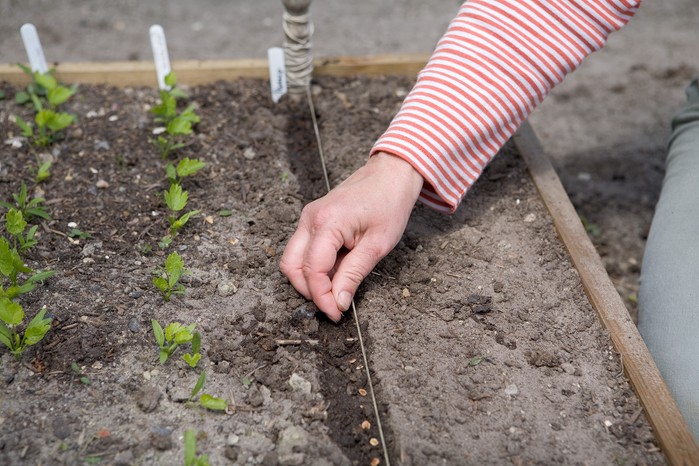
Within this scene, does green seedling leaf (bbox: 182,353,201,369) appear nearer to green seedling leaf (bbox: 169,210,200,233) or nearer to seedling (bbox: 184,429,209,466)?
seedling (bbox: 184,429,209,466)

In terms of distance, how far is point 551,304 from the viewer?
1.62 m

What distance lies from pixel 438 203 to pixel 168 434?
84 centimetres

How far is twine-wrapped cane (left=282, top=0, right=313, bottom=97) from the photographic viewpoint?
6.91 ft

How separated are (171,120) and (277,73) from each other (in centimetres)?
39

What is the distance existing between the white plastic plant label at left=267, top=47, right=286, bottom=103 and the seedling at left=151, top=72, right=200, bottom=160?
28 cm

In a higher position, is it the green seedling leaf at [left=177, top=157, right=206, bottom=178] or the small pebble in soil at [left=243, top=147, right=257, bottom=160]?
the green seedling leaf at [left=177, top=157, right=206, bottom=178]

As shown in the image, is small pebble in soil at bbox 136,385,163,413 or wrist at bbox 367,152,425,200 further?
wrist at bbox 367,152,425,200

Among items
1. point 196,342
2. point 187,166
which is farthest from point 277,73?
point 196,342

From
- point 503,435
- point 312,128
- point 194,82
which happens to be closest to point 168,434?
point 503,435

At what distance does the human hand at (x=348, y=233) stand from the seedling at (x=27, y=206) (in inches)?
27.1

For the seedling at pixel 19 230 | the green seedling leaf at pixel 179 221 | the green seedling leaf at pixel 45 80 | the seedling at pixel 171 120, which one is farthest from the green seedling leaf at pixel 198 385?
the green seedling leaf at pixel 45 80

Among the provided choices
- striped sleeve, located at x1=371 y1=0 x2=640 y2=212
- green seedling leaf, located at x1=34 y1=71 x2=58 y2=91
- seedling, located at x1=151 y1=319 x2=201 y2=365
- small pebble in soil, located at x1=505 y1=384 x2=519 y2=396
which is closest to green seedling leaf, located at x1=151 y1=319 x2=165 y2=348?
seedling, located at x1=151 y1=319 x2=201 y2=365

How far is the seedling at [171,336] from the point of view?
142 centimetres

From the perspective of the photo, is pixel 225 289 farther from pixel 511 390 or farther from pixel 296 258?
pixel 511 390
